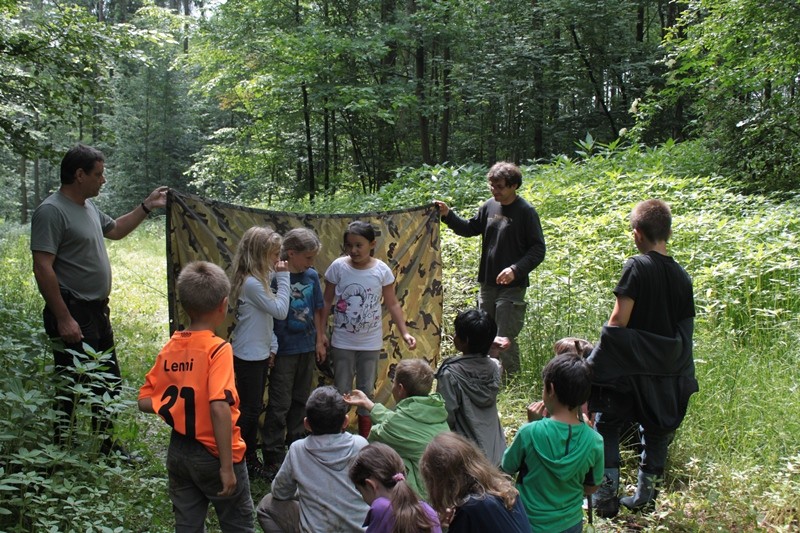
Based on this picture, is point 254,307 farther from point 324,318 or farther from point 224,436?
point 224,436

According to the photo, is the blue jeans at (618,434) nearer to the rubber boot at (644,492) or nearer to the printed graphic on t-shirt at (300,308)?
the rubber boot at (644,492)

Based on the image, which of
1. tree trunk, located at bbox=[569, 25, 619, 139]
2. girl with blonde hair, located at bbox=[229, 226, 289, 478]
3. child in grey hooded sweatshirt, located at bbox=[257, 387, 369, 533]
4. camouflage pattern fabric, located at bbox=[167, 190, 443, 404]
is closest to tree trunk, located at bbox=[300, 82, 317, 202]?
tree trunk, located at bbox=[569, 25, 619, 139]

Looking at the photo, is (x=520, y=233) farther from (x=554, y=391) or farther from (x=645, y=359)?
(x=554, y=391)

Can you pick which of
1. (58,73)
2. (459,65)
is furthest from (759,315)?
(459,65)

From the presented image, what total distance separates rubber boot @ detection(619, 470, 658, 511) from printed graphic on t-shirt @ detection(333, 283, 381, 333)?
2.09m

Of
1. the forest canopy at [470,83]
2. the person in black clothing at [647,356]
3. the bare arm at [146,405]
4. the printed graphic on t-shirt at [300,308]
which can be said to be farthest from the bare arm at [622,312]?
the forest canopy at [470,83]

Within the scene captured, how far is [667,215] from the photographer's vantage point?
387 cm

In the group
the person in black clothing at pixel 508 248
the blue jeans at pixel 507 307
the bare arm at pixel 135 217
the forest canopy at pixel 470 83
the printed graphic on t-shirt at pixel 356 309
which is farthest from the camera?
the forest canopy at pixel 470 83

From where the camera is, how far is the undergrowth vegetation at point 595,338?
140 inches

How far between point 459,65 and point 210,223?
48.6ft

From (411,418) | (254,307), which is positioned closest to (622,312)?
(411,418)

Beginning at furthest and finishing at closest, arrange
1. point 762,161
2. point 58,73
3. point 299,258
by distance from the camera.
Result: point 762,161 → point 58,73 → point 299,258

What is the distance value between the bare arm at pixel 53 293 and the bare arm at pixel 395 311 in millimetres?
2120

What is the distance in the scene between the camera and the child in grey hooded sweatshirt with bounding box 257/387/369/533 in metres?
2.89
